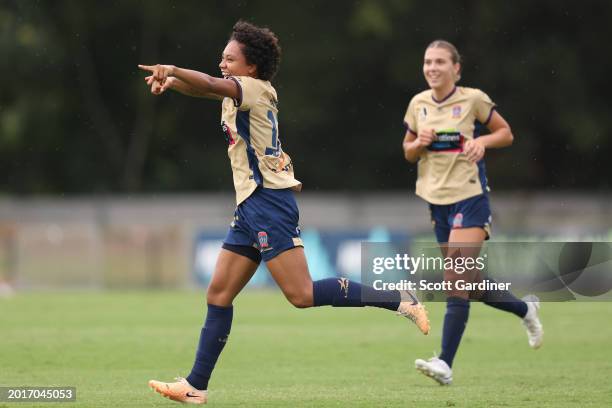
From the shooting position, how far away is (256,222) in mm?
6883

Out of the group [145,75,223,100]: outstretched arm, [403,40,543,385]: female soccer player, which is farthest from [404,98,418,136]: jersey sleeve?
[145,75,223,100]: outstretched arm

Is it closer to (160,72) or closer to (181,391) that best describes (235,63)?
(160,72)

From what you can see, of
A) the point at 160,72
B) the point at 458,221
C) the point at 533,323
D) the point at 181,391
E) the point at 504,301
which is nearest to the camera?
the point at 160,72

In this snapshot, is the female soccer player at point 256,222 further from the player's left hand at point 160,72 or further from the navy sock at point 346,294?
the player's left hand at point 160,72

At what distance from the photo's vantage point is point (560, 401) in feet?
23.8

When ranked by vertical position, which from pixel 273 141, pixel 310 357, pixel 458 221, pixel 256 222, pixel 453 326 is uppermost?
pixel 273 141

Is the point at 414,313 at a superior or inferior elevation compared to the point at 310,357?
superior

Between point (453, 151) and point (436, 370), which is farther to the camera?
point (453, 151)

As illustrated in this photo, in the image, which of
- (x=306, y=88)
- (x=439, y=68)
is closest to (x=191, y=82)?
(x=439, y=68)

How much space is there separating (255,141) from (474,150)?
2140 mm

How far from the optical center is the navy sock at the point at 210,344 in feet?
23.2

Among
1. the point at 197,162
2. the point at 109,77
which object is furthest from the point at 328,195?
the point at 109,77

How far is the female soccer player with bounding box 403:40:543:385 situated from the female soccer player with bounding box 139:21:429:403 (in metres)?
1.56

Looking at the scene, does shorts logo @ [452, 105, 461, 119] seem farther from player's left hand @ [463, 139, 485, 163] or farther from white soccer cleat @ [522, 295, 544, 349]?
white soccer cleat @ [522, 295, 544, 349]
